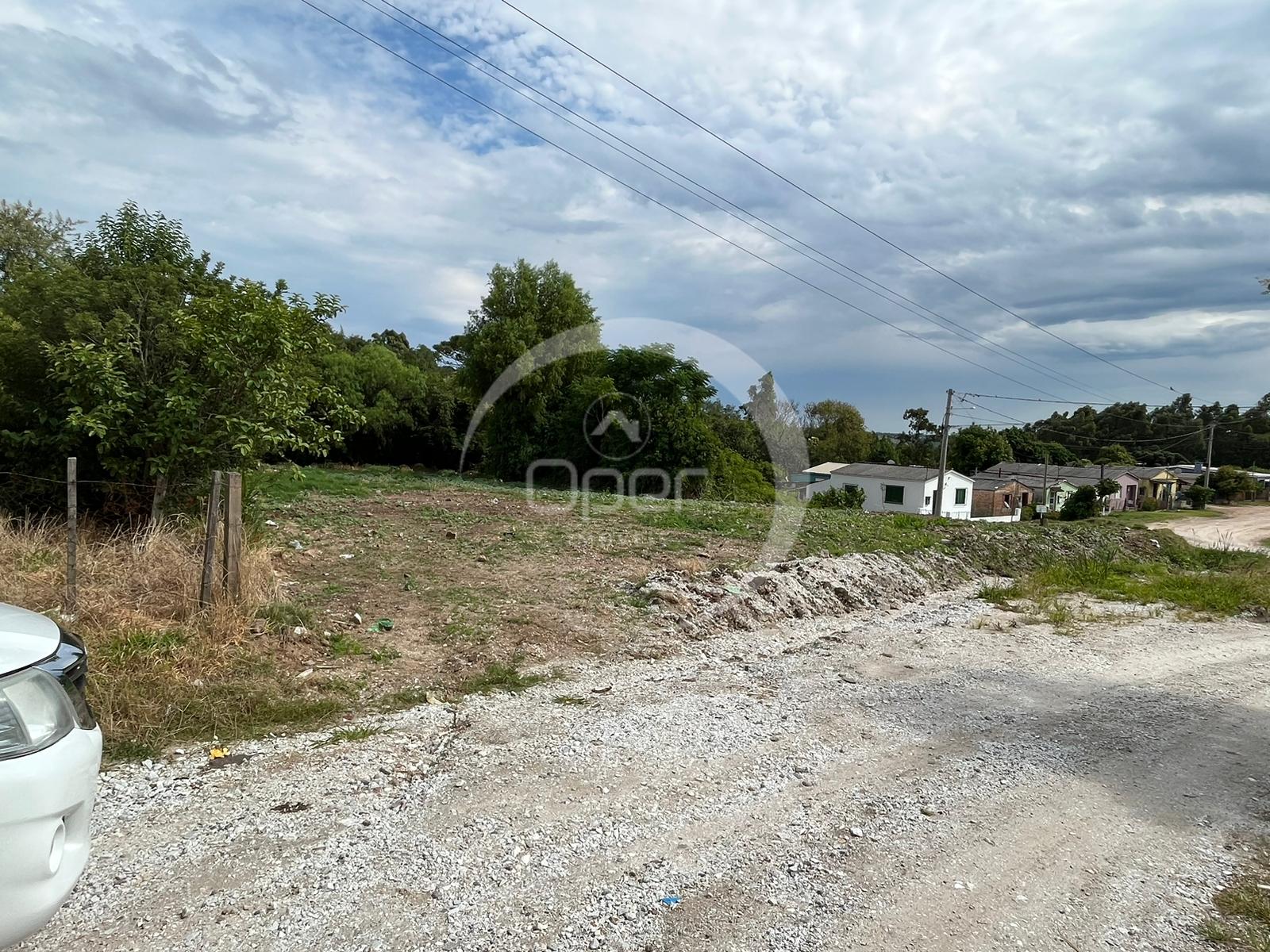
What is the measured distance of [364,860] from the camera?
2.75m

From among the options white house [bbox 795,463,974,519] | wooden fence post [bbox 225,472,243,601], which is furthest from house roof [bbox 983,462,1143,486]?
wooden fence post [bbox 225,472,243,601]

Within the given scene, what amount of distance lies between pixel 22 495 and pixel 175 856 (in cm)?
594

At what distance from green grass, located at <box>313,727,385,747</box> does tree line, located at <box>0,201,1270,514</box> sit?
294 cm

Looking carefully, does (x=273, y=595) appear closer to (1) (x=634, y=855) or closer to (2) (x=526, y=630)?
(2) (x=526, y=630)

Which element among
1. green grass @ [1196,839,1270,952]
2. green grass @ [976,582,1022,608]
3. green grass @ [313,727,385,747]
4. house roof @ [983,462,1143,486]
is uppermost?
house roof @ [983,462,1143,486]

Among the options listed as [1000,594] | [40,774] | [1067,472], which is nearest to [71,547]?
[40,774]

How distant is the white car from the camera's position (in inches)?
71.8

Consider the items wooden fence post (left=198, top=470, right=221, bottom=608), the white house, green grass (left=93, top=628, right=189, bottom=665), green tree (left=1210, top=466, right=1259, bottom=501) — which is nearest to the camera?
green grass (left=93, top=628, right=189, bottom=665)

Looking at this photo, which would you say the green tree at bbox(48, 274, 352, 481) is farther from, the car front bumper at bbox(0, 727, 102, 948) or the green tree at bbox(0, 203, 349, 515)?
the car front bumper at bbox(0, 727, 102, 948)

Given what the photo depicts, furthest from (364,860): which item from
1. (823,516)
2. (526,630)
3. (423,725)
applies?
(823,516)

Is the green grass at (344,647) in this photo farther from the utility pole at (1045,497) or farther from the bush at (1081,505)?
the bush at (1081,505)

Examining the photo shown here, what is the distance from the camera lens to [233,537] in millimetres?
5203

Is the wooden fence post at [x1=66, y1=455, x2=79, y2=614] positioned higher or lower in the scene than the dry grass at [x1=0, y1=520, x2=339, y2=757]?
higher

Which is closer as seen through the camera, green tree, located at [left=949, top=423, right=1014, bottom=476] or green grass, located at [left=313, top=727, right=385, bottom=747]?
green grass, located at [left=313, top=727, right=385, bottom=747]
